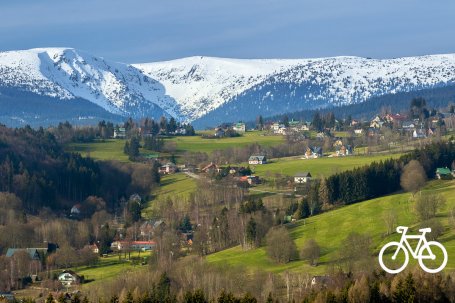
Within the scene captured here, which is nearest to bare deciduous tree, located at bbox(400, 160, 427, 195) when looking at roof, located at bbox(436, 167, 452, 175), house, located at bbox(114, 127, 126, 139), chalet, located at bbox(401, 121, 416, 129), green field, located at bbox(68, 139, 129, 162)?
roof, located at bbox(436, 167, 452, 175)

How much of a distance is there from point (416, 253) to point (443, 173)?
113 ft

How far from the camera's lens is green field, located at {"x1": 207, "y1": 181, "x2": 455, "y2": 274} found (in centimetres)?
7469

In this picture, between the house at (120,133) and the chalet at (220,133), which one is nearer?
the house at (120,133)

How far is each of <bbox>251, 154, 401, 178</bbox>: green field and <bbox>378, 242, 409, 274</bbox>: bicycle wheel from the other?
41592 millimetres

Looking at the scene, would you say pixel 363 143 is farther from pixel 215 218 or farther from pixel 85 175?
pixel 215 218

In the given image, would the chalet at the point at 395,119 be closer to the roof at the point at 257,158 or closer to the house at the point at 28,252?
the roof at the point at 257,158

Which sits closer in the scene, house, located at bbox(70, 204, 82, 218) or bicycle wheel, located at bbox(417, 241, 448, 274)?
bicycle wheel, located at bbox(417, 241, 448, 274)

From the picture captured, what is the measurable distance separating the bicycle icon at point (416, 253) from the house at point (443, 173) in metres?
24.4

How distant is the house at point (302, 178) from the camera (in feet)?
373

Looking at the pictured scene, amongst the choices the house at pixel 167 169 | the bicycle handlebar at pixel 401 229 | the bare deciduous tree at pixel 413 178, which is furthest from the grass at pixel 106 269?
the house at pixel 167 169

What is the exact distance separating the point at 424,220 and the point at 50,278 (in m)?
27.7

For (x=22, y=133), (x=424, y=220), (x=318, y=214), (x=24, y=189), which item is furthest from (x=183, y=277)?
(x=22, y=133)

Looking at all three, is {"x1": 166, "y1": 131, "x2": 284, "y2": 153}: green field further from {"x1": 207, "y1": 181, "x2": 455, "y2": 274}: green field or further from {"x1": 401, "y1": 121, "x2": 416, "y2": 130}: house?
{"x1": 207, "y1": 181, "x2": 455, "y2": 274}: green field

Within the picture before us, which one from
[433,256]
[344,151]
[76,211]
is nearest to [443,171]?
[433,256]
